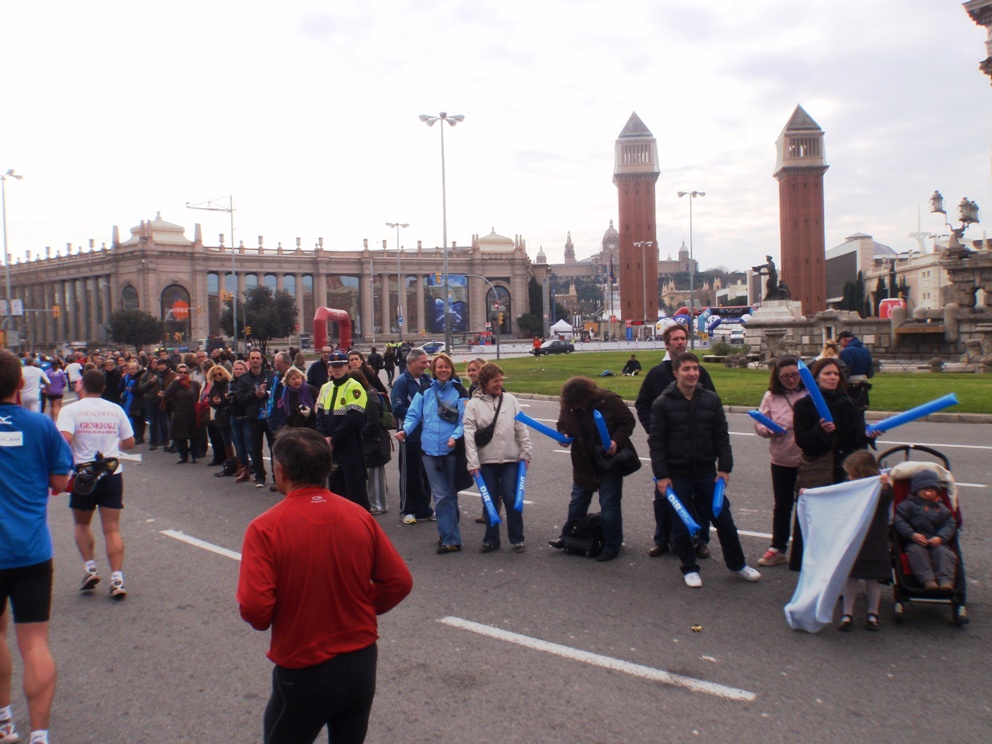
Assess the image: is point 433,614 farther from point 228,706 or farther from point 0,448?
point 0,448

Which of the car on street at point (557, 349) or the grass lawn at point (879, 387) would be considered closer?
the grass lawn at point (879, 387)

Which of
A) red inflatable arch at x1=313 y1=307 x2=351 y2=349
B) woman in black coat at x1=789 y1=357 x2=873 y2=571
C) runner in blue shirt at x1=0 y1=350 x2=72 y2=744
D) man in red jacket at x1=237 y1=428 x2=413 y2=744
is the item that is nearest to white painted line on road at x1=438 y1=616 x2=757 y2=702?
woman in black coat at x1=789 y1=357 x2=873 y2=571

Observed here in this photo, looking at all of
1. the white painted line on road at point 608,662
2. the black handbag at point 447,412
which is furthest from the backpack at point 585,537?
the white painted line on road at point 608,662

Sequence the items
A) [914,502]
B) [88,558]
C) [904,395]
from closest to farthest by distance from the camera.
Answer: [914,502], [88,558], [904,395]

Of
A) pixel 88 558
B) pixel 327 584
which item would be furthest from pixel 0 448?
pixel 88 558

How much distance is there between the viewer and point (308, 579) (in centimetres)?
287

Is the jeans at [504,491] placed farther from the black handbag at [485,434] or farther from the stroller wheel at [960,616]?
the stroller wheel at [960,616]

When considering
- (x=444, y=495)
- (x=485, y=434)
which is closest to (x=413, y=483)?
(x=444, y=495)

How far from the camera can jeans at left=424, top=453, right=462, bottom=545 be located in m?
7.54

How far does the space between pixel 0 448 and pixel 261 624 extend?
197 centimetres

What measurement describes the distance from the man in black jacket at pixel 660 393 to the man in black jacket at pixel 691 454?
1.98 ft

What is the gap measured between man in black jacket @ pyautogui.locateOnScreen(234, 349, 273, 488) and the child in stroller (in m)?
8.27

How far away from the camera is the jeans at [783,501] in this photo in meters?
Answer: 6.71

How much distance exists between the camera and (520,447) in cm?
738
